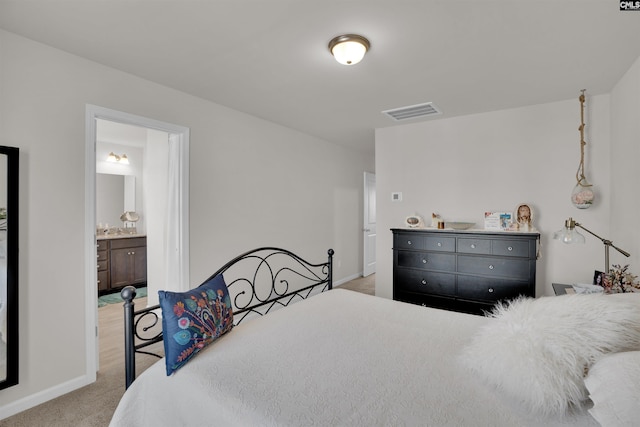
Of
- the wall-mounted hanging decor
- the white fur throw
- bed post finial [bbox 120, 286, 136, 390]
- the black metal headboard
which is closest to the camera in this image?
the white fur throw

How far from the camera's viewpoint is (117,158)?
530cm

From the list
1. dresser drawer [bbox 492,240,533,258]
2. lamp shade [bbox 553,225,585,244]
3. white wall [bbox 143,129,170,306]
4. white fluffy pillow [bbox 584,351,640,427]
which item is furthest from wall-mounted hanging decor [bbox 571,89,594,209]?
white wall [bbox 143,129,170,306]

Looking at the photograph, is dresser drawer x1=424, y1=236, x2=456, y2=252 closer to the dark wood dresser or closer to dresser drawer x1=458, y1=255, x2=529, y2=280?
the dark wood dresser

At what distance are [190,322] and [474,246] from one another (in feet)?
9.59

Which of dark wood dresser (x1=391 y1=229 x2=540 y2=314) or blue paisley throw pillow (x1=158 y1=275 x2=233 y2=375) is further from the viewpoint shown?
dark wood dresser (x1=391 y1=229 x2=540 y2=314)

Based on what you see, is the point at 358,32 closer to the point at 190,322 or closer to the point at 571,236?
the point at 190,322

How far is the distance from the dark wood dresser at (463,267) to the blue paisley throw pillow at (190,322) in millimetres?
2501

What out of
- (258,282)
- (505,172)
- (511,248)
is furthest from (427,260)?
(258,282)

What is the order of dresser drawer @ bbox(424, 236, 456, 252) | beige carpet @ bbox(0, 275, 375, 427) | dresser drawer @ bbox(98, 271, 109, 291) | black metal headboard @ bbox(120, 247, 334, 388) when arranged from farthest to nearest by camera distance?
dresser drawer @ bbox(98, 271, 109, 291)
dresser drawer @ bbox(424, 236, 456, 252)
black metal headboard @ bbox(120, 247, 334, 388)
beige carpet @ bbox(0, 275, 375, 427)

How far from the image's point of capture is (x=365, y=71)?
8.50ft

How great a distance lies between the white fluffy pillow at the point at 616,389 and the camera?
808 mm

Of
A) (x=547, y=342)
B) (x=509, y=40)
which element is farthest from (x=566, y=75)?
(x=547, y=342)

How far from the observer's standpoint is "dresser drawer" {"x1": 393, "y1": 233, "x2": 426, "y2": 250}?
359 centimetres

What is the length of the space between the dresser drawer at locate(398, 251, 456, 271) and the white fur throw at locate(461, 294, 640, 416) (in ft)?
7.03
